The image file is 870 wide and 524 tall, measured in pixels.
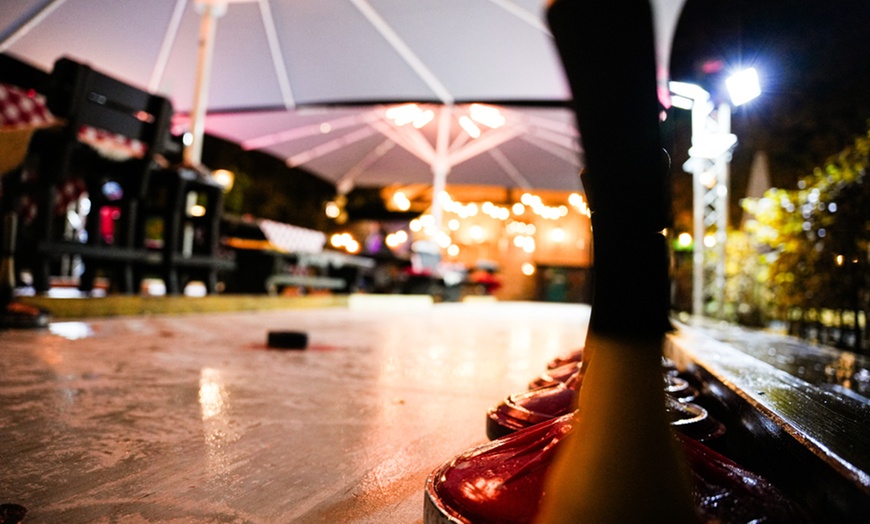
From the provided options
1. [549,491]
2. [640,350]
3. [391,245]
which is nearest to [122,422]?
[549,491]

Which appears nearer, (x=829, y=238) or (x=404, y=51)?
(x=829, y=238)

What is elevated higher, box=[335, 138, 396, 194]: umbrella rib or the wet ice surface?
box=[335, 138, 396, 194]: umbrella rib

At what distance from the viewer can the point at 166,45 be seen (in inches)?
252

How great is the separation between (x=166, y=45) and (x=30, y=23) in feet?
4.71

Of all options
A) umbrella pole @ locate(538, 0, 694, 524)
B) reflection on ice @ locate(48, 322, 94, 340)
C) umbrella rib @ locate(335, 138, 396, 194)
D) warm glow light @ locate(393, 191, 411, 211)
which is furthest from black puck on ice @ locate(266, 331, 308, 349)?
warm glow light @ locate(393, 191, 411, 211)

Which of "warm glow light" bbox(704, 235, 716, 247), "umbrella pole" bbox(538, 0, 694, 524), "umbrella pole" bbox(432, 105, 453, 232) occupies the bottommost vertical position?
"umbrella pole" bbox(538, 0, 694, 524)

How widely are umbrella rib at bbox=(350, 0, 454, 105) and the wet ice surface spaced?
5324 mm

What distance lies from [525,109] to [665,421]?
770 cm

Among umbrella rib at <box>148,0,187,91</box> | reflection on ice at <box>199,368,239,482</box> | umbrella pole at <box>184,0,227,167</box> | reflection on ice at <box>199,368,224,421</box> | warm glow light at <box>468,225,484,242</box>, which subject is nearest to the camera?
reflection on ice at <box>199,368,239,482</box>

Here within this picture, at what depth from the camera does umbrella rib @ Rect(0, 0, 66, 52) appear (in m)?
5.18

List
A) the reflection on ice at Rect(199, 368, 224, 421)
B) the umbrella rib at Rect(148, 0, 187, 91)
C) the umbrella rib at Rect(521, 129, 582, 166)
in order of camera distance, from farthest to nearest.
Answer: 1. the umbrella rib at Rect(521, 129, 582, 166)
2. the umbrella rib at Rect(148, 0, 187, 91)
3. the reflection on ice at Rect(199, 368, 224, 421)

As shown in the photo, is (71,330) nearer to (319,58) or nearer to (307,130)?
(319,58)

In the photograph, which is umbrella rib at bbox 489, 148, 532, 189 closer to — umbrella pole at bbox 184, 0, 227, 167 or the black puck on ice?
umbrella pole at bbox 184, 0, 227, 167

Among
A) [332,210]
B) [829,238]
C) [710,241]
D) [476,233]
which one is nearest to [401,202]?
[332,210]
